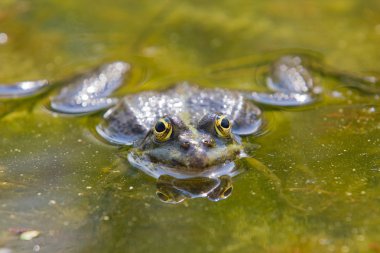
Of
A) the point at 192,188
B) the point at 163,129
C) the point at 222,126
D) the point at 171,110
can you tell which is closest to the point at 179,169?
the point at 192,188

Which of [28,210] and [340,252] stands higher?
[340,252]

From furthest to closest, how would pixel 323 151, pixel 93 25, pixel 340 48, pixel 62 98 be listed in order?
1. pixel 93 25
2. pixel 340 48
3. pixel 62 98
4. pixel 323 151

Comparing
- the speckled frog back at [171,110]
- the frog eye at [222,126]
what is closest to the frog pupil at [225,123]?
the frog eye at [222,126]

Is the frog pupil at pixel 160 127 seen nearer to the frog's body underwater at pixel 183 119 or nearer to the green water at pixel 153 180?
the frog's body underwater at pixel 183 119

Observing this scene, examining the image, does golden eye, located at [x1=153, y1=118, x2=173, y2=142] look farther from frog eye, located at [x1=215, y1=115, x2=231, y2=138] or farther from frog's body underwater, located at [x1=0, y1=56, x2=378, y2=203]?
frog eye, located at [x1=215, y1=115, x2=231, y2=138]

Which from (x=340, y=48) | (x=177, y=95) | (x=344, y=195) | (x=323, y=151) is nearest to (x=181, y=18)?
(x=340, y=48)

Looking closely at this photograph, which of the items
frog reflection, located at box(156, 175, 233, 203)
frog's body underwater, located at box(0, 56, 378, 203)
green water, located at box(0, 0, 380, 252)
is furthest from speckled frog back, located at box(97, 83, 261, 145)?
frog reflection, located at box(156, 175, 233, 203)

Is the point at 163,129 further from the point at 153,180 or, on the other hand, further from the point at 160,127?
the point at 153,180

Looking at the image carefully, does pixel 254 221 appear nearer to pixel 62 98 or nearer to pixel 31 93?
pixel 62 98
